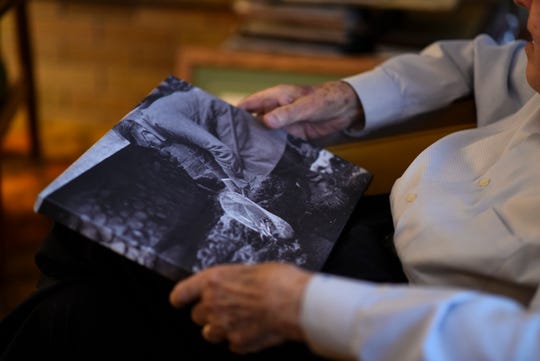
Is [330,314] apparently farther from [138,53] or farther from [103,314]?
[138,53]

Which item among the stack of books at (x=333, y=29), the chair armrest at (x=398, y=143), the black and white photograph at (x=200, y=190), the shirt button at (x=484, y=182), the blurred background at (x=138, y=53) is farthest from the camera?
the stack of books at (x=333, y=29)

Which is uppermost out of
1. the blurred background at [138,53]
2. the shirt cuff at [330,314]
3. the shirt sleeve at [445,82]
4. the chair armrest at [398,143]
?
the shirt sleeve at [445,82]

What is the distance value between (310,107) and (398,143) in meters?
A: 0.15

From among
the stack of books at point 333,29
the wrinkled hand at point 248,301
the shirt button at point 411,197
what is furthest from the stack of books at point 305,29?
the wrinkled hand at point 248,301

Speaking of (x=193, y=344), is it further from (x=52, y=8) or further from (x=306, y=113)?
(x=52, y=8)

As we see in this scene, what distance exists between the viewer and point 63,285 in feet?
2.76

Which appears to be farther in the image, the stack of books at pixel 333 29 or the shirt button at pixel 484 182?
the stack of books at pixel 333 29

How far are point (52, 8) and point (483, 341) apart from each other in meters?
2.35

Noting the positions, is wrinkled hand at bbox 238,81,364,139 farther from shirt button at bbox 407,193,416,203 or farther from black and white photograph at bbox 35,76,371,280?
shirt button at bbox 407,193,416,203

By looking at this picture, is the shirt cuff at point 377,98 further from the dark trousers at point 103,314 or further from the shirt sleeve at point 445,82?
the dark trousers at point 103,314

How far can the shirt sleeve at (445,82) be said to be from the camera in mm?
1091

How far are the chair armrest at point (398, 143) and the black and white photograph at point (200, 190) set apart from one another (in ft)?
0.21

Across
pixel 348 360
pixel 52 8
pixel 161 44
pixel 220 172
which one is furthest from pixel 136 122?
pixel 52 8

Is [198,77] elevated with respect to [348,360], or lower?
lower
